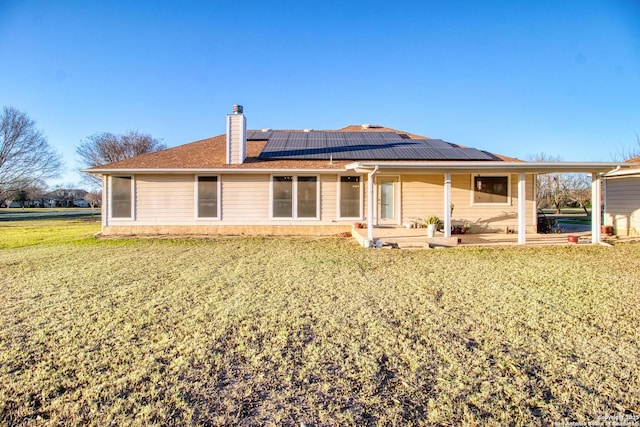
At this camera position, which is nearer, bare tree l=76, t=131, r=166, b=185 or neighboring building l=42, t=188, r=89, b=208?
bare tree l=76, t=131, r=166, b=185

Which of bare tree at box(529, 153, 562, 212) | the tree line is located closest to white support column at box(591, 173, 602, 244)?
bare tree at box(529, 153, 562, 212)

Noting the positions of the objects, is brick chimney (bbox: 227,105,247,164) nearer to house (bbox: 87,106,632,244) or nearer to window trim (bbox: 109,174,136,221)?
house (bbox: 87,106,632,244)

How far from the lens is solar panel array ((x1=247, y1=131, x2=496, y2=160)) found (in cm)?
1209

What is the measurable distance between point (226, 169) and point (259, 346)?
342 inches

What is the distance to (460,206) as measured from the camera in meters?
11.4

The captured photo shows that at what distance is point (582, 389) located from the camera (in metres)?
2.33

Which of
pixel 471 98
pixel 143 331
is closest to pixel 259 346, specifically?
pixel 143 331

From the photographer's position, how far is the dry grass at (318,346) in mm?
2145

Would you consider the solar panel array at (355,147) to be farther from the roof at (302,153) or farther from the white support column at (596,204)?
the white support column at (596,204)

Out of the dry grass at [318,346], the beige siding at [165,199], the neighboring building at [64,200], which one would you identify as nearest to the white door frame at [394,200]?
the dry grass at [318,346]

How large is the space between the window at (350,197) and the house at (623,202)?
8.41 m

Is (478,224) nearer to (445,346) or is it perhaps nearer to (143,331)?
(445,346)

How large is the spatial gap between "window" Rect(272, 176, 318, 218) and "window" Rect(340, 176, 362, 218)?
37.9 inches

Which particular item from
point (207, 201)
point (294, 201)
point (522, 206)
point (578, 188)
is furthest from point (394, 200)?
point (578, 188)
